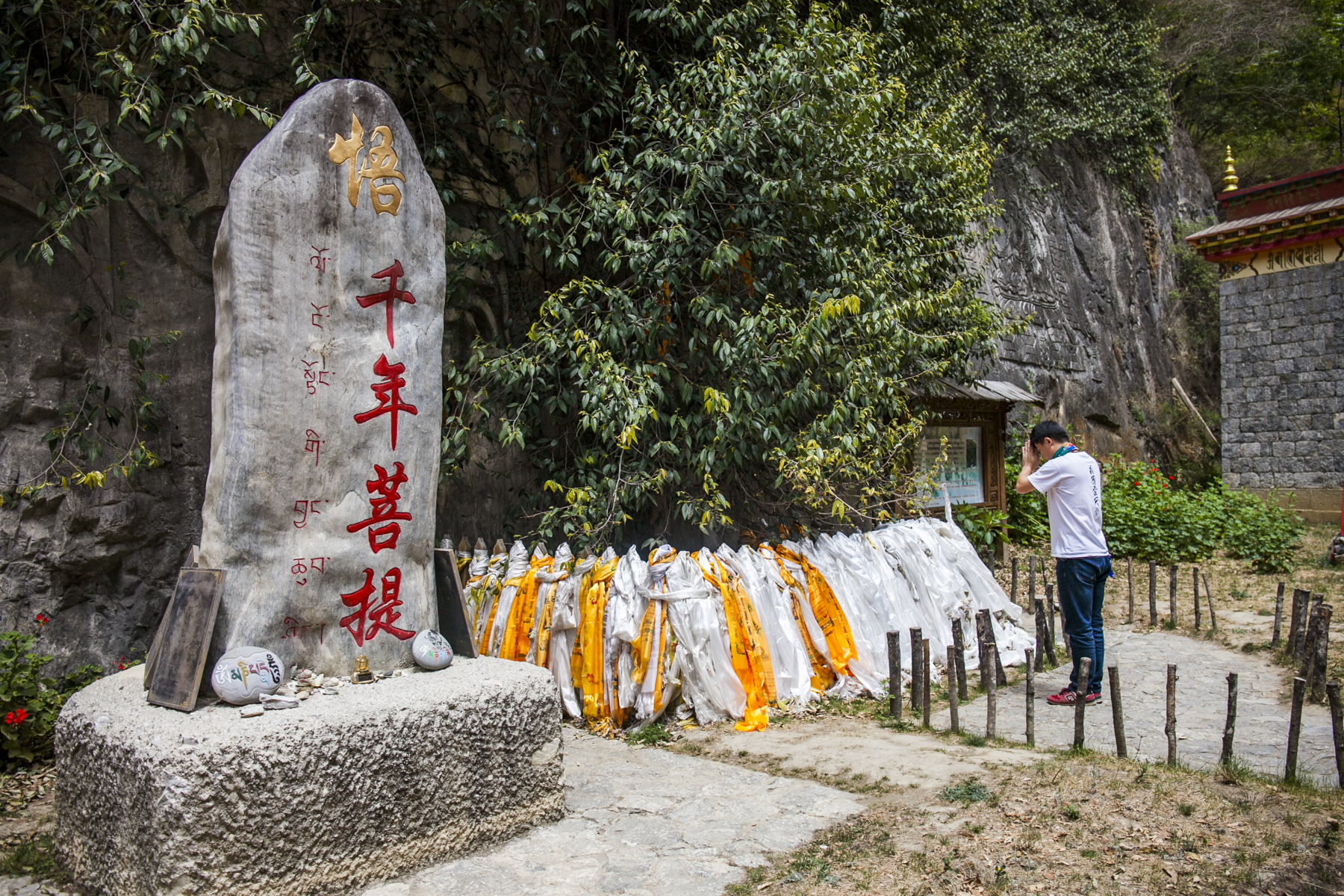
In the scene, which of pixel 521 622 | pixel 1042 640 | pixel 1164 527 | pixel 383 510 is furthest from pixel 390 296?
pixel 1164 527

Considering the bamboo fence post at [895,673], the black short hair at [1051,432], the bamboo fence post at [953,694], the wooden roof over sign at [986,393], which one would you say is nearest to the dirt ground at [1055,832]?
the bamboo fence post at [953,694]

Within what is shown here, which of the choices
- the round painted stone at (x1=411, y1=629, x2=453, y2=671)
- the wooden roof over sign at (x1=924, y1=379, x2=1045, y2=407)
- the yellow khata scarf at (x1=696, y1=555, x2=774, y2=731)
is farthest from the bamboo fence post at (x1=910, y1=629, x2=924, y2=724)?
the wooden roof over sign at (x1=924, y1=379, x2=1045, y2=407)

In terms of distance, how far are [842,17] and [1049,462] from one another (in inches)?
208

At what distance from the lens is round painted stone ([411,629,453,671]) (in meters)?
3.38

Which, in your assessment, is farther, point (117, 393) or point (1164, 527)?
point (1164, 527)

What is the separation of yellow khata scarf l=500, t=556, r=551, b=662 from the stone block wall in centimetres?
1272

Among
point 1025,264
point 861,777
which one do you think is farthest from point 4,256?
point 1025,264

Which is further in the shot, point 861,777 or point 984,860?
point 861,777

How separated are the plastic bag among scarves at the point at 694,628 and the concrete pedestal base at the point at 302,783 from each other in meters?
1.19

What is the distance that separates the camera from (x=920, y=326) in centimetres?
760

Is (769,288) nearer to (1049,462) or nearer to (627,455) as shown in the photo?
(627,455)

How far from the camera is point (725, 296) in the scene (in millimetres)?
5559

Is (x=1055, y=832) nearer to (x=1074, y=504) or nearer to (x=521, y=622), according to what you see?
(x=1074, y=504)

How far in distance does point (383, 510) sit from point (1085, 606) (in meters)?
3.67
